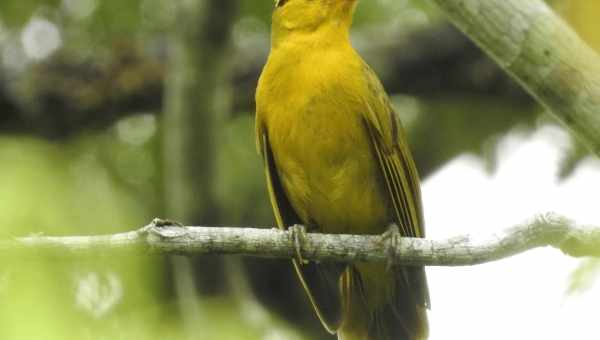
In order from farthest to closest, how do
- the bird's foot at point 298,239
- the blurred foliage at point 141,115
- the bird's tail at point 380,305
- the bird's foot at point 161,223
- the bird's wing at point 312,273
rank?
the blurred foliage at point 141,115, the bird's tail at point 380,305, the bird's wing at point 312,273, the bird's foot at point 298,239, the bird's foot at point 161,223

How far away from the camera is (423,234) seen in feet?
16.9

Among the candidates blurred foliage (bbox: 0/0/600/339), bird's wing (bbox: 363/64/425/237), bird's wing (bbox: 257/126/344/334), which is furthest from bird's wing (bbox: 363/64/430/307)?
blurred foliage (bbox: 0/0/600/339)

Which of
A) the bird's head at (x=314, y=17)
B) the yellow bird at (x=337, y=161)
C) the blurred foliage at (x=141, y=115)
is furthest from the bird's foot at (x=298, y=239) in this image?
the bird's head at (x=314, y=17)

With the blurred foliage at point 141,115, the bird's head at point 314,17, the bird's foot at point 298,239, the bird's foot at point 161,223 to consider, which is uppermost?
the blurred foliage at point 141,115

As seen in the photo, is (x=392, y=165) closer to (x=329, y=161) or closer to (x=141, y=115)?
(x=329, y=161)

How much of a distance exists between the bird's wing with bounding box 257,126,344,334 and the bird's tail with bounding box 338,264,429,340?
0.41 ft

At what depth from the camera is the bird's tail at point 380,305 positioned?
5.45 meters

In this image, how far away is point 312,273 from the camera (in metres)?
5.42

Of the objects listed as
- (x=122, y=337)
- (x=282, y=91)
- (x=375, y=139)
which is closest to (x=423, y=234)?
(x=375, y=139)

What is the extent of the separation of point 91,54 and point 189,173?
1601 millimetres

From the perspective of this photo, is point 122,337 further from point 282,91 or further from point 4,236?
point 282,91

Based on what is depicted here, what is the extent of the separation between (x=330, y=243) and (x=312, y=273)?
1035 millimetres

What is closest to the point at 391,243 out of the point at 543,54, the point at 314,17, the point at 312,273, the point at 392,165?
the point at 392,165

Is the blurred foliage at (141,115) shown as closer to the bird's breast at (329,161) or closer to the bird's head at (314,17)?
the bird's breast at (329,161)
